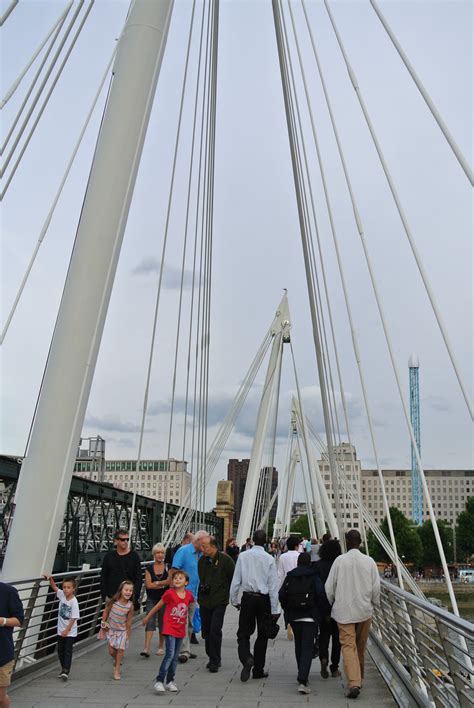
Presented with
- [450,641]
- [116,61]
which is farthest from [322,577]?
[116,61]

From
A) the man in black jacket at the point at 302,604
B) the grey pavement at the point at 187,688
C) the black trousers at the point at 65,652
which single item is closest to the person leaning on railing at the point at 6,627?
the grey pavement at the point at 187,688

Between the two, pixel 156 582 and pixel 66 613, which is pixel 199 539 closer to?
pixel 156 582

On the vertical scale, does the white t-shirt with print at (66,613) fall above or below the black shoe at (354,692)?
above

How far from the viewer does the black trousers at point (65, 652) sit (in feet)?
29.1

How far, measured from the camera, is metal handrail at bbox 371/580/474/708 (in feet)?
19.4

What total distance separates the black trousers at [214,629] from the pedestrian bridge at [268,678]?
0.63 ft

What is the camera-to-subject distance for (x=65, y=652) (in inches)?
353

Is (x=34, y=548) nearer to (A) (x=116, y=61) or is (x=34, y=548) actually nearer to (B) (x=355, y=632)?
(B) (x=355, y=632)

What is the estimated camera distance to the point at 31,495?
984 cm

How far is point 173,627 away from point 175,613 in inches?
7.4

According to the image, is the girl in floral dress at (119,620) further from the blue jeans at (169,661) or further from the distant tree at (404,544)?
the distant tree at (404,544)

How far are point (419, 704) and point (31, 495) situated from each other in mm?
4696

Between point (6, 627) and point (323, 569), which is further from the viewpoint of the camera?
point (323, 569)

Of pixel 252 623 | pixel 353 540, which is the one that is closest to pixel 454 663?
pixel 353 540
